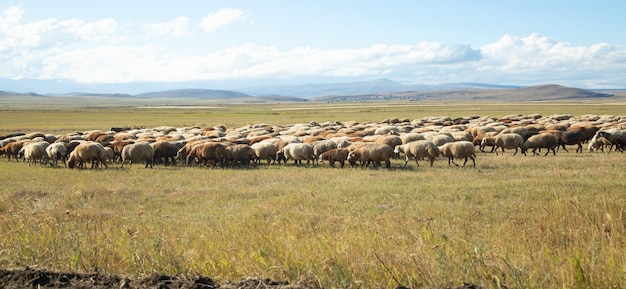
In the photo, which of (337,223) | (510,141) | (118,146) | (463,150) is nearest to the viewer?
(337,223)

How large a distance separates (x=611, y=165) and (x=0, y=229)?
1932cm

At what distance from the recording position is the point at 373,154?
2027 cm

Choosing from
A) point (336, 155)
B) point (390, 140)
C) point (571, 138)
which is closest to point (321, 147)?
point (336, 155)

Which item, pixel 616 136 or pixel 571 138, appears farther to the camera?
pixel 571 138

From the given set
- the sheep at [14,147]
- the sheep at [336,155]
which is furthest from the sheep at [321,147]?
the sheep at [14,147]

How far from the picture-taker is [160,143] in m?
24.0

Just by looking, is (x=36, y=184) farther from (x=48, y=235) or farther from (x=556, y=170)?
(x=556, y=170)

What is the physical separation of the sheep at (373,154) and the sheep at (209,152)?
6267mm

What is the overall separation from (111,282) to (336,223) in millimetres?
5446

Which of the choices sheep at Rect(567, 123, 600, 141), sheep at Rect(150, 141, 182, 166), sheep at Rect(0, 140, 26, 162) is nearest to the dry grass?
sheep at Rect(150, 141, 182, 166)

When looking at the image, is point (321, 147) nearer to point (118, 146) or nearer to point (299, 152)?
point (299, 152)

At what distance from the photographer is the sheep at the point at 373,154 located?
20.1 meters

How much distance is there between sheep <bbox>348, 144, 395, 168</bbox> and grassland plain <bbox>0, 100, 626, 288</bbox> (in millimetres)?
784

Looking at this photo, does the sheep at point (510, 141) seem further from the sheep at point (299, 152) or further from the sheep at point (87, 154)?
the sheep at point (87, 154)
